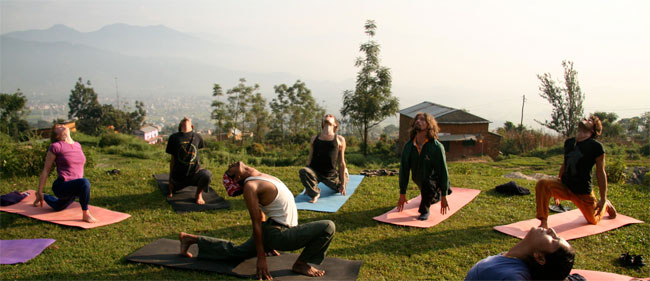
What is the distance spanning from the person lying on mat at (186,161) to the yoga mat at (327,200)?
1838 mm

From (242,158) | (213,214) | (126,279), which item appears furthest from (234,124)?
(126,279)

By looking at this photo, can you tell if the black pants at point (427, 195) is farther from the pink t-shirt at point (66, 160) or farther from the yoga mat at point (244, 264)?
the pink t-shirt at point (66, 160)

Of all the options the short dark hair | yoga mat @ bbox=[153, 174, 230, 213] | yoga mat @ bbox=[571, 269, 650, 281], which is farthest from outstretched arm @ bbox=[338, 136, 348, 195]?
the short dark hair

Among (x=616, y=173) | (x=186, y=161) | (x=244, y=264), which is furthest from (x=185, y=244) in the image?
(x=616, y=173)

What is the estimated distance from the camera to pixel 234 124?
3388 centimetres

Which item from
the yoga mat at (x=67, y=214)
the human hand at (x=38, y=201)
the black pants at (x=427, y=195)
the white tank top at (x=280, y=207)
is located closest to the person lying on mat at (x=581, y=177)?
the black pants at (x=427, y=195)

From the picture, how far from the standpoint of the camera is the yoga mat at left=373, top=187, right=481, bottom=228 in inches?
237

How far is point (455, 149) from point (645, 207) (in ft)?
Answer: 46.8

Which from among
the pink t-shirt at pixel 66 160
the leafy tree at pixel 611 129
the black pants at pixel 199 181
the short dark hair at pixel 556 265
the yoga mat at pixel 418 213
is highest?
the leafy tree at pixel 611 129

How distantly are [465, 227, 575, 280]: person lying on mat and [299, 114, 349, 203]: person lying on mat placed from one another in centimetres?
468

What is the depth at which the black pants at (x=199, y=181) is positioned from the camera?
7.21m

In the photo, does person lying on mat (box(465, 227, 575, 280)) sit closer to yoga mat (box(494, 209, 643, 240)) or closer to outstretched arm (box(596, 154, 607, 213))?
yoga mat (box(494, 209, 643, 240))

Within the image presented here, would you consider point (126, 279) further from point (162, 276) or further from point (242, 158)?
point (242, 158)

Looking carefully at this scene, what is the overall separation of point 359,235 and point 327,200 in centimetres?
181
